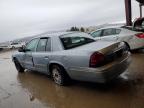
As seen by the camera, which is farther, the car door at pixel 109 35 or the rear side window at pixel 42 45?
the car door at pixel 109 35

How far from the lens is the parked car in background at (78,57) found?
5.00m

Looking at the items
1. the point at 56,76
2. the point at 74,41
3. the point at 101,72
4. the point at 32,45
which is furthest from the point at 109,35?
the point at 101,72

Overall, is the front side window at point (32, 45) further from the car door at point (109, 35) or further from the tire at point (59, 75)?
the car door at point (109, 35)

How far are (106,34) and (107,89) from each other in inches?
205

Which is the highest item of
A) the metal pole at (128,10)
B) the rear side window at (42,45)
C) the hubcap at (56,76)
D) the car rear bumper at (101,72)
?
the metal pole at (128,10)

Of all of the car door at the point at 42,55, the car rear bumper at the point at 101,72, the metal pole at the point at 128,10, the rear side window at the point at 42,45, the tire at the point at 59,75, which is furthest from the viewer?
the metal pole at the point at 128,10

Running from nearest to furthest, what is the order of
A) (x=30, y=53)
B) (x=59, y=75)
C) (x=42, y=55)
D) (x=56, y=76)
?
(x=59, y=75), (x=56, y=76), (x=42, y=55), (x=30, y=53)

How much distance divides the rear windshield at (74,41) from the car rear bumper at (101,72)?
81 cm

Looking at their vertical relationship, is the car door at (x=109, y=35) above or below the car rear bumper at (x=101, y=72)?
above

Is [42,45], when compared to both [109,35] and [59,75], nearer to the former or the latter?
[59,75]

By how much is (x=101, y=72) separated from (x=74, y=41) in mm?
1645

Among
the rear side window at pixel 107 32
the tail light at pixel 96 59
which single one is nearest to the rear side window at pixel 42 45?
the tail light at pixel 96 59

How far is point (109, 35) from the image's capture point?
33.3 ft

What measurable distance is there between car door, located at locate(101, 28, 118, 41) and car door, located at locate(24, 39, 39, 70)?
3693 mm
